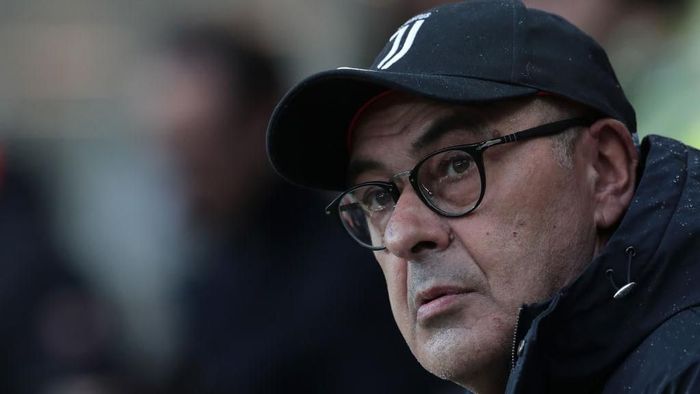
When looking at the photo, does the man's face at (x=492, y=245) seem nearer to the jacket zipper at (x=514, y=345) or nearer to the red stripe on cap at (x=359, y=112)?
the jacket zipper at (x=514, y=345)

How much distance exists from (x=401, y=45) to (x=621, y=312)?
2.46ft

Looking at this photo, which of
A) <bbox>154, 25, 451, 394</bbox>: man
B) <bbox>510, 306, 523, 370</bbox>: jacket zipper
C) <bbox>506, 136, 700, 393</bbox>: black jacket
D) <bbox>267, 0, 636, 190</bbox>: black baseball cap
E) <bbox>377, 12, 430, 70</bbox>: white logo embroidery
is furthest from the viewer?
<bbox>154, 25, 451, 394</bbox>: man

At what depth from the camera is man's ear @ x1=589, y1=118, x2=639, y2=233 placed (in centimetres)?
250

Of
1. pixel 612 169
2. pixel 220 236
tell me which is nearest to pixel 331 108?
pixel 612 169

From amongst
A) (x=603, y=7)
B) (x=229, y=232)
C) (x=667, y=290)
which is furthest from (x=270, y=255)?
(x=667, y=290)

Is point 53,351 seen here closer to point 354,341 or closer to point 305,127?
point 354,341

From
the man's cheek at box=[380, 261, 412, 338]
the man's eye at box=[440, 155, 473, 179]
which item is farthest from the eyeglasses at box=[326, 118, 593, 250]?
the man's cheek at box=[380, 261, 412, 338]

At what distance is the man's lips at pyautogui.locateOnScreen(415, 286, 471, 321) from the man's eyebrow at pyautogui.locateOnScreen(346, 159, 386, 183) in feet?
0.99

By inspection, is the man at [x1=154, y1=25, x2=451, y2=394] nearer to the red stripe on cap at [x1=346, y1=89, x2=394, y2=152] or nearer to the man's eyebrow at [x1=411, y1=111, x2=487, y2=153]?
the red stripe on cap at [x1=346, y1=89, x2=394, y2=152]

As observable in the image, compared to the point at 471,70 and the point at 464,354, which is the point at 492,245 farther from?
the point at 471,70

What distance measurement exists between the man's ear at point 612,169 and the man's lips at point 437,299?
323mm

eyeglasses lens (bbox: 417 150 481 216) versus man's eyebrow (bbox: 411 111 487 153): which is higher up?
man's eyebrow (bbox: 411 111 487 153)

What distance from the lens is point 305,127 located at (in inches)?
109

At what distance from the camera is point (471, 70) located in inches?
97.5
